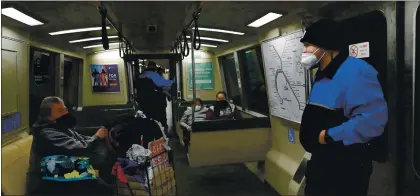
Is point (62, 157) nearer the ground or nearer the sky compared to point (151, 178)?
nearer the sky

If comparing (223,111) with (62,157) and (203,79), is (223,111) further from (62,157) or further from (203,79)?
(62,157)

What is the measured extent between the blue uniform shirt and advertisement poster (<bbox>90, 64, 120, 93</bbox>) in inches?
48.2

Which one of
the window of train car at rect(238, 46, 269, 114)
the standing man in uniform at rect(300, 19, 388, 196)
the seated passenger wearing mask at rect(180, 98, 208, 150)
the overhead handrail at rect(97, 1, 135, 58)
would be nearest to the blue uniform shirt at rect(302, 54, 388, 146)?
the standing man in uniform at rect(300, 19, 388, 196)

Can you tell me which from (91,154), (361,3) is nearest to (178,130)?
(91,154)

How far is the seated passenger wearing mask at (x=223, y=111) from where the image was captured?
247 centimetres

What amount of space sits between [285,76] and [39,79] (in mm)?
1547

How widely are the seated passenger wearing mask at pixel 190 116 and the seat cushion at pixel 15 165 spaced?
990 mm

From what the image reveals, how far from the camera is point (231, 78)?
96.7 inches

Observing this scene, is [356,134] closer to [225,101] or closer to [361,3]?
[361,3]

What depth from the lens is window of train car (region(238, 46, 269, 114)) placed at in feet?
8.15

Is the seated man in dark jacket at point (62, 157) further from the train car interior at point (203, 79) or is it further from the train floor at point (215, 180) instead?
the train floor at point (215, 180)

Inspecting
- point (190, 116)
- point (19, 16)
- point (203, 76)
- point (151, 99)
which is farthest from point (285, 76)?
point (19, 16)

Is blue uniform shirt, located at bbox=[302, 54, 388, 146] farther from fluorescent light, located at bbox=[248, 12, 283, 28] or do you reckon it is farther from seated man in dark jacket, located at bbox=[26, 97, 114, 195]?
seated man in dark jacket, located at bbox=[26, 97, 114, 195]

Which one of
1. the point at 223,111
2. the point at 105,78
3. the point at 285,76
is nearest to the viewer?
the point at 105,78
